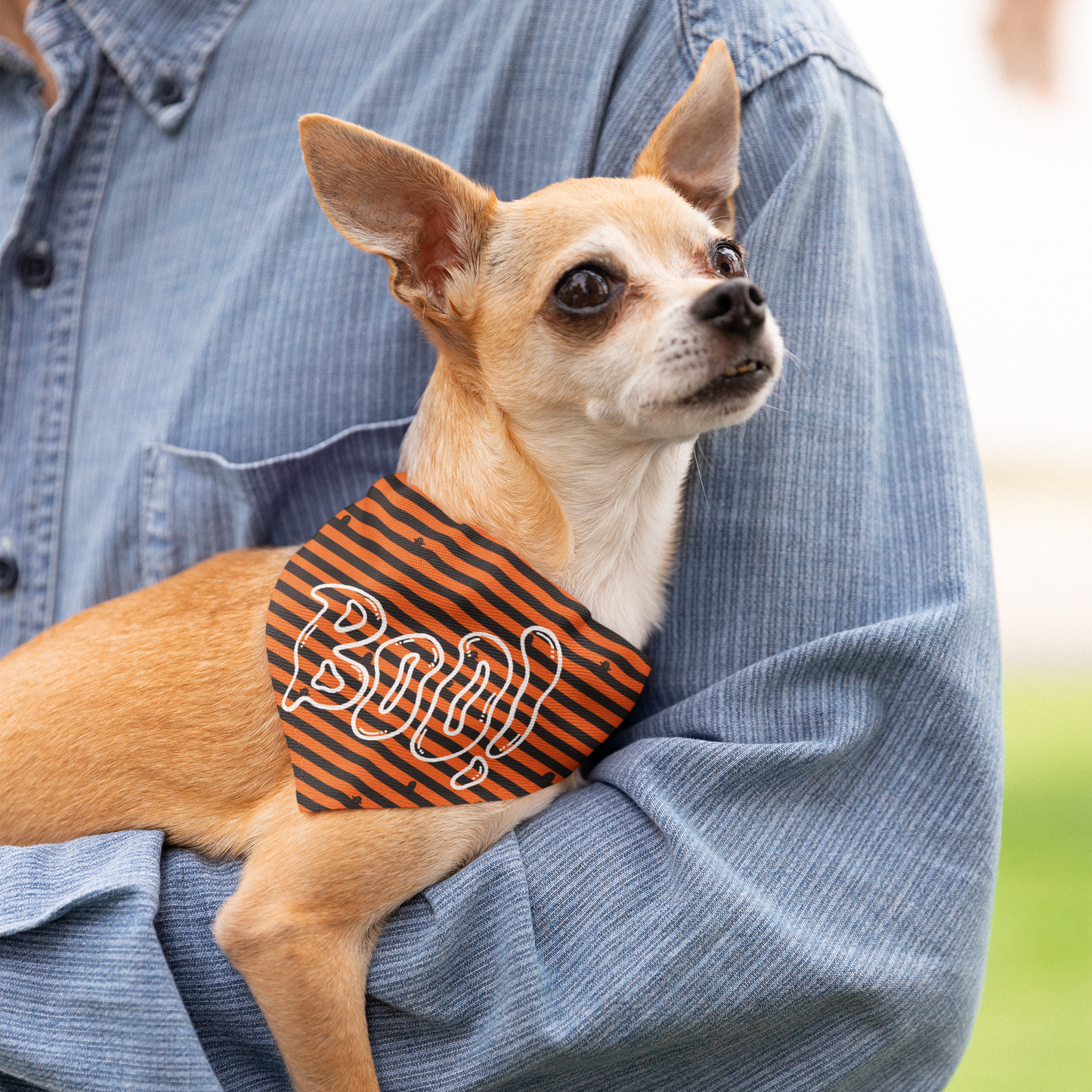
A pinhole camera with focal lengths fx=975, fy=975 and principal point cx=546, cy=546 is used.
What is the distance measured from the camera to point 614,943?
1.20 metres

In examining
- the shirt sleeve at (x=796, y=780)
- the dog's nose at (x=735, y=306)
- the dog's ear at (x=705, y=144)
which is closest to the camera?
the shirt sleeve at (x=796, y=780)

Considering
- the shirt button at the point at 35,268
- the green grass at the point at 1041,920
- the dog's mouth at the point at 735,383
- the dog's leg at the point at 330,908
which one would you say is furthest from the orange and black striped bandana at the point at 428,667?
the green grass at the point at 1041,920

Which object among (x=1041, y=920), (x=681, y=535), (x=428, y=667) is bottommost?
(x=1041, y=920)

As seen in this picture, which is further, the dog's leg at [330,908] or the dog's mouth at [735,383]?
the dog's mouth at [735,383]

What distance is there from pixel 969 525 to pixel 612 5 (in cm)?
98

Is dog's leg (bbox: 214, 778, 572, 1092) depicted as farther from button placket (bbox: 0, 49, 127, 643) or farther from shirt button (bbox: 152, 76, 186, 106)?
shirt button (bbox: 152, 76, 186, 106)

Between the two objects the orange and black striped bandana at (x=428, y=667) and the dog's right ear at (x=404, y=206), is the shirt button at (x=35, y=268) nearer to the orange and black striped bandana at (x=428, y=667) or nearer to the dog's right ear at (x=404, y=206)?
the dog's right ear at (x=404, y=206)

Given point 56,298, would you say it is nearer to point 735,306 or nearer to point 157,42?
point 157,42

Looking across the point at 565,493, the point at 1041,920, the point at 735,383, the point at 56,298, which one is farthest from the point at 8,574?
the point at 1041,920

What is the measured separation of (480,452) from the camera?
1568 mm

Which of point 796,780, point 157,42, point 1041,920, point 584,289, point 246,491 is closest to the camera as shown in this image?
point 796,780

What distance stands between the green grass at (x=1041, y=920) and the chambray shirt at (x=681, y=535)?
2581 mm

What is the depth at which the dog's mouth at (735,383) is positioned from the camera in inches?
53.9

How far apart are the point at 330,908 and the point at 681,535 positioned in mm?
768
